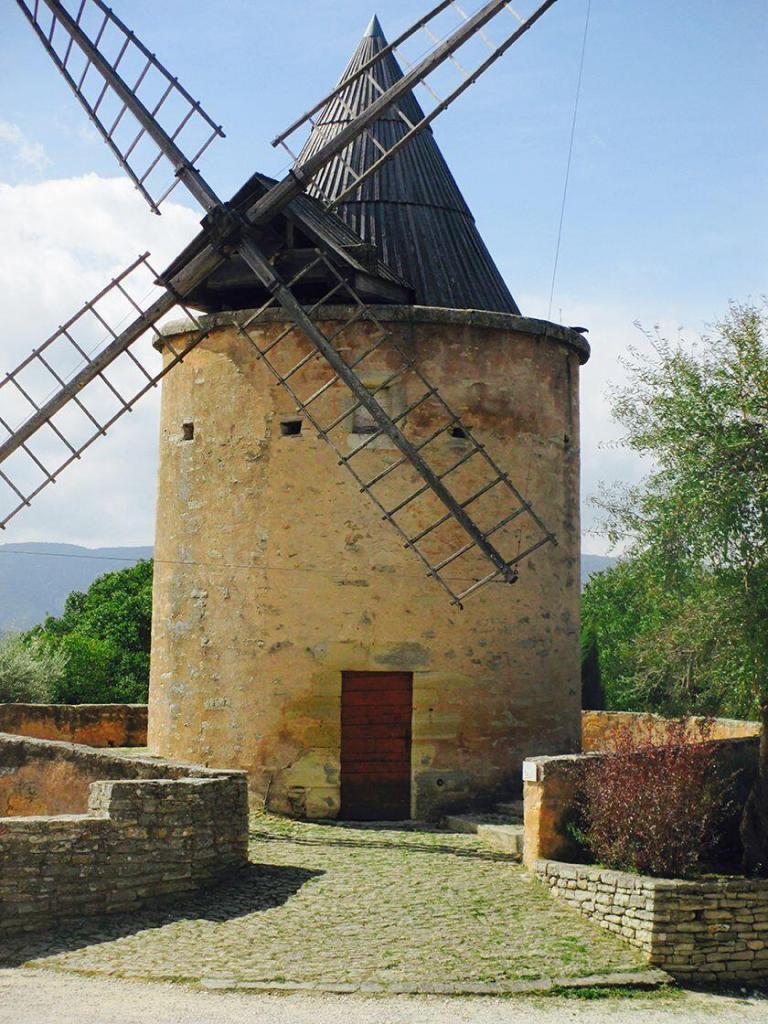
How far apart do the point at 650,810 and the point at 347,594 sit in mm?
3963

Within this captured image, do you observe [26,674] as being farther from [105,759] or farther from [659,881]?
[659,881]

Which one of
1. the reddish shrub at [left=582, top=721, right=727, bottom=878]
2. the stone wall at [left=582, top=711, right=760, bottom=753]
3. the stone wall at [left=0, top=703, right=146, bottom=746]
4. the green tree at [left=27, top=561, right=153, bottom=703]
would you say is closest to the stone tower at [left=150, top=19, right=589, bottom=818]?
the stone wall at [left=582, top=711, right=760, bottom=753]

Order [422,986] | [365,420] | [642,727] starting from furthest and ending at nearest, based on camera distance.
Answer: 1. [642,727]
2. [365,420]
3. [422,986]

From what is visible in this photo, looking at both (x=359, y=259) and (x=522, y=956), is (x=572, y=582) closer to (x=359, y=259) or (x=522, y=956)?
(x=359, y=259)

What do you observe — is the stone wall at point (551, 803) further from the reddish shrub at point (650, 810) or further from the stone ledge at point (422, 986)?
the stone ledge at point (422, 986)

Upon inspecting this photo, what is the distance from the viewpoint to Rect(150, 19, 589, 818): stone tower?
12.8 m

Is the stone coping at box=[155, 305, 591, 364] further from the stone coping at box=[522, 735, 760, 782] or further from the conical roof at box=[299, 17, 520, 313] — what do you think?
the stone coping at box=[522, 735, 760, 782]

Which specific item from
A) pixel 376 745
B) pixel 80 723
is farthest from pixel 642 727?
pixel 80 723

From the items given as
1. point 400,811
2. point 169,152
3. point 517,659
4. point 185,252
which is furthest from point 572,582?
point 169,152

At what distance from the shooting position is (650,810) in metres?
10.1

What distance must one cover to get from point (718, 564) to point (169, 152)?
716cm

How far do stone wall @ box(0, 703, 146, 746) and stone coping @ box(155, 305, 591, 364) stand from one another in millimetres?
5503

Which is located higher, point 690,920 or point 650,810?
point 650,810

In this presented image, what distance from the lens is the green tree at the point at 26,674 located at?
20.9 metres
